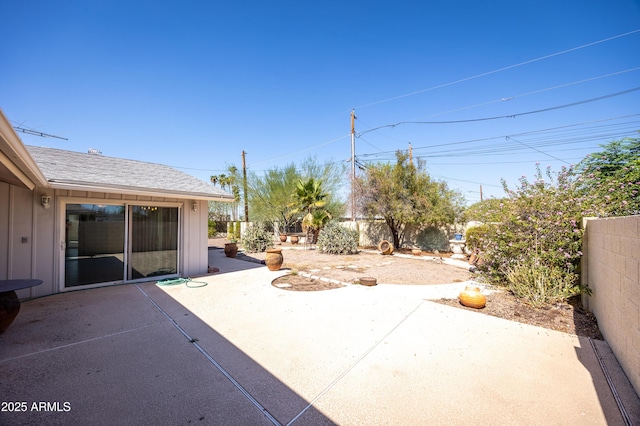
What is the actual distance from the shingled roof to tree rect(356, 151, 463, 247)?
8095 millimetres

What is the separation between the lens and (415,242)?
14273mm

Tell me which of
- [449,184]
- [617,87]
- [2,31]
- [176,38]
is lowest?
[449,184]

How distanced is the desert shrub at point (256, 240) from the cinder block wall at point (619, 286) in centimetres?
1145

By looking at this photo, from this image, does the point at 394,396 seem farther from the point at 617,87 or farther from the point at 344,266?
the point at 617,87

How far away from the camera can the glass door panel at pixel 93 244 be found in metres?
5.47

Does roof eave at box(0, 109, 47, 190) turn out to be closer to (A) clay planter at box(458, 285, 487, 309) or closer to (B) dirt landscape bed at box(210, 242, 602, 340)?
(B) dirt landscape bed at box(210, 242, 602, 340)

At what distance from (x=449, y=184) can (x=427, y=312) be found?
34.9ft

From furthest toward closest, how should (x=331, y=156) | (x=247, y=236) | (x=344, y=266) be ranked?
(x=331, y=156) → (x=247, y=236) → (x=344, y=266)

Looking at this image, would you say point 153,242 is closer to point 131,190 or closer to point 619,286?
point 131,190

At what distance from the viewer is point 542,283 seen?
192 inches

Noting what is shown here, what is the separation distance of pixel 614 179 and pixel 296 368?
7868mm

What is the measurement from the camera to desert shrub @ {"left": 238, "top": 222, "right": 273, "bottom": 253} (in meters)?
12.7

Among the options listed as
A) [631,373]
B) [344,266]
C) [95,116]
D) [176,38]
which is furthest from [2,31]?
[631,373]

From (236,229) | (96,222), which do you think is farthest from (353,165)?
(96,222)
